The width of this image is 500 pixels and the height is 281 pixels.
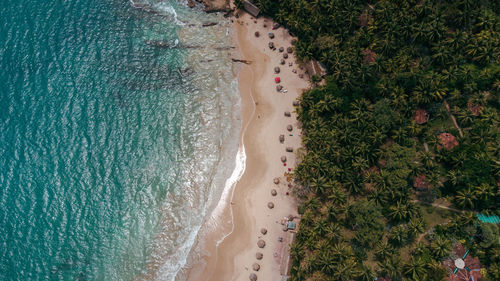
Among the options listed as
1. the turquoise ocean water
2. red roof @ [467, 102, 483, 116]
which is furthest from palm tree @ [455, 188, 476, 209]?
the turquoise ocean water

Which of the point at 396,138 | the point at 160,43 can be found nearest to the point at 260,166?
the point at 396,138

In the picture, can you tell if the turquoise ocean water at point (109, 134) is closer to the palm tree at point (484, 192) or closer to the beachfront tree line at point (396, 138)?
the beachfront tree line at point (396, 138)

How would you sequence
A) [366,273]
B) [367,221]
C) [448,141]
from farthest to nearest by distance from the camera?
[448,141] < [367,221] < [366,273]

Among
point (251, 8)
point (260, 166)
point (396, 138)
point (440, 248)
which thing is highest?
point (251, 8)

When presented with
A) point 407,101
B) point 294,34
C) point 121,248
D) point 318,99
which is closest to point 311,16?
point 294,34

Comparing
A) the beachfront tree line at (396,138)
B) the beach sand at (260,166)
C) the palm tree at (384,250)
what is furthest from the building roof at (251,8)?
the palm tree at (384,250)

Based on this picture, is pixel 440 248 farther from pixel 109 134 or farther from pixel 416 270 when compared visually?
pixel 109 134

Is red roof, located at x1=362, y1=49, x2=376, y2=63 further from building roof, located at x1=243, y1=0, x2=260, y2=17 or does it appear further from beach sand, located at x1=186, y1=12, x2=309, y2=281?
building roof, located at x1=243, y1=0, x2=260, y2=17
